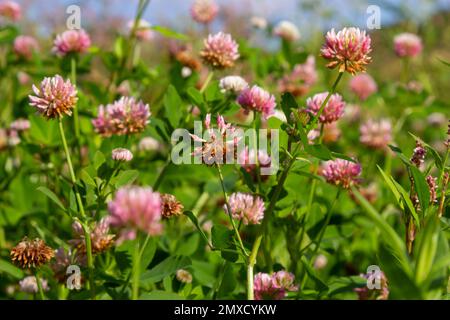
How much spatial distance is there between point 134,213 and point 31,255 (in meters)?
0.45

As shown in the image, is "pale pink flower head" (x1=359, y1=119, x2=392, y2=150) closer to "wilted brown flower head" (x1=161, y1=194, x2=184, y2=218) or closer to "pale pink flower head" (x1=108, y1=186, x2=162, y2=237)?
"wilted brown flower head" (x1=161, y1=194, x2=184, y2=218)

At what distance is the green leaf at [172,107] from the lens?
4.23ft

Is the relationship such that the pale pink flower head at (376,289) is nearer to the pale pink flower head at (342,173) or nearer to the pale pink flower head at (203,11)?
the pale pink flower head at (342,173)

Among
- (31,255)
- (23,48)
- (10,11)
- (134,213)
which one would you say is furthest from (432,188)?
(10,11)

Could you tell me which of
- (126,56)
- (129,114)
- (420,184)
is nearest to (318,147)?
(420,184)

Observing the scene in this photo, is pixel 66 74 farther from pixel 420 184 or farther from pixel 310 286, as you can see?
pixel 420 184

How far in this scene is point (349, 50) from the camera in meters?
0.94

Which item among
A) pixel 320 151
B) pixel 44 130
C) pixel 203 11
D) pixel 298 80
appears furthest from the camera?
pixel 203 11

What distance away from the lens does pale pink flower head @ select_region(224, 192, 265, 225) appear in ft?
3.49

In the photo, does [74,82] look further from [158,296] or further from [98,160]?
[158,296]

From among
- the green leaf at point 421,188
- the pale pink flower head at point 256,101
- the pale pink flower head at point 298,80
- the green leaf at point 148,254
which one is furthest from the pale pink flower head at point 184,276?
the pale pink flower head at point 298,80

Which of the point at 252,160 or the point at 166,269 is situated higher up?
the point at 252,160

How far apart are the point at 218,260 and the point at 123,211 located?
0.83m

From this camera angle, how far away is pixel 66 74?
1672 millimetres
